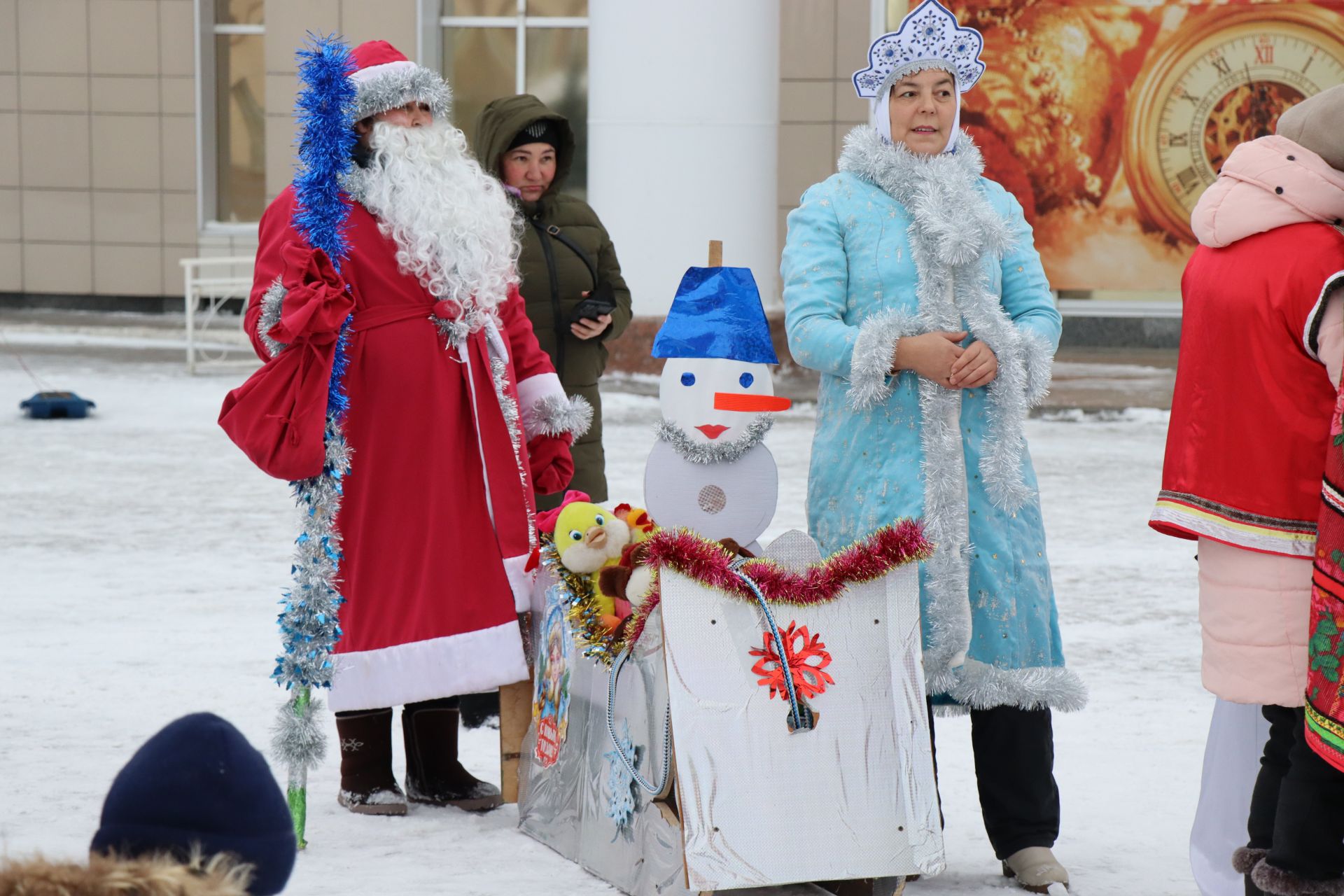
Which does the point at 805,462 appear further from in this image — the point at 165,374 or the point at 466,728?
the point at 165,374

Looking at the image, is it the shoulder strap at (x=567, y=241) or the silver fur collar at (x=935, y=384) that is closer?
the silver fur collar at (x=935, y=384)

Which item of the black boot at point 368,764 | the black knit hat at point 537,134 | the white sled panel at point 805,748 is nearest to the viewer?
the white sled panel at point 805,748

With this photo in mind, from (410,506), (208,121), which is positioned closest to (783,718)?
(410,506)

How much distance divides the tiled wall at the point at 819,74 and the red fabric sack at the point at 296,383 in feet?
36.3

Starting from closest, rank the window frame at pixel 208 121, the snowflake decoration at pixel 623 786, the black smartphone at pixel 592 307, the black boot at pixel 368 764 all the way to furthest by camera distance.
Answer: the snowflake decoration at pixel 623 786 < the black boot at pixel 368 764 < the black smartphone at pixel 592 307 < the window frame at pixel 208 121

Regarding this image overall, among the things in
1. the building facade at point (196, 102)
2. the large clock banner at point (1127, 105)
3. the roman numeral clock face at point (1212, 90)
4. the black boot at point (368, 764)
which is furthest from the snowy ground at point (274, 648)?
the building facade at point (196, 102)

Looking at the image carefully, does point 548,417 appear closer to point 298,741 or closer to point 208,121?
point 298,741

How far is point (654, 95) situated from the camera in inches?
447

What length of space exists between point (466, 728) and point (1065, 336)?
35.2ft

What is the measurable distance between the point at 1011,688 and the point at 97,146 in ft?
52.1

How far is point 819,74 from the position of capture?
574 inches

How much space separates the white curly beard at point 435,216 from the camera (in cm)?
373

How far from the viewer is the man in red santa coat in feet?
12.2

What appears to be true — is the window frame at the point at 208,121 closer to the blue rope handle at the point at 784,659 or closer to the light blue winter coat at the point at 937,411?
the light blue winter coat at the point at 937,411
